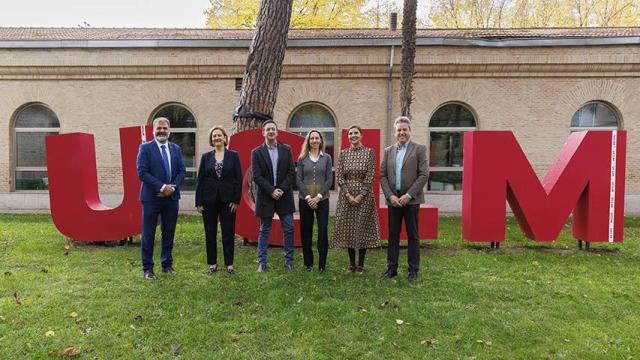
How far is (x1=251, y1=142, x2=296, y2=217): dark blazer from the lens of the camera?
18.7 feet

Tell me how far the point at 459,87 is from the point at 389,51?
237cm

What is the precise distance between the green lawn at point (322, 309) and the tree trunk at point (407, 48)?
16.8 feet

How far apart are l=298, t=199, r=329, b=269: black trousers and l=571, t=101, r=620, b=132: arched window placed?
10.6m

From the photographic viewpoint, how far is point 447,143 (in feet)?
43.2

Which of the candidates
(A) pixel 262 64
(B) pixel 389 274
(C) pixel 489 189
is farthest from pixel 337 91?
(B) pixel 389 274

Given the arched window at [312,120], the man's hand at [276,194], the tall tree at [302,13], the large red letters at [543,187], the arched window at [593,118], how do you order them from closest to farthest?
the man's hand at [276,194]
the large red letters at [543,187]
the arched window at [593,118]
the arched window at [312,120]
the tall tree at [302,13]

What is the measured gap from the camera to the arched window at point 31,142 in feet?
43.8

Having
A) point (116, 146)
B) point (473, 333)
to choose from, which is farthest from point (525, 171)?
point (116, 146)

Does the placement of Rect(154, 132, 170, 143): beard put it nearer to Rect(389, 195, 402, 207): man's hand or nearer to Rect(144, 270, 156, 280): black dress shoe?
Rect(144, 270, 156, 280): black dress shoe

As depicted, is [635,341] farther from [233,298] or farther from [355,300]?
[233,298]

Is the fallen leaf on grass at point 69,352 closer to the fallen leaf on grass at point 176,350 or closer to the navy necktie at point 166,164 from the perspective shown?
the fallen leaf on grass at point 176,350

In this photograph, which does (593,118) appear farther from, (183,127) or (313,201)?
(183,127)

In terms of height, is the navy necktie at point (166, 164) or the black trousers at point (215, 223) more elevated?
the navy necktie at point (166, 164)

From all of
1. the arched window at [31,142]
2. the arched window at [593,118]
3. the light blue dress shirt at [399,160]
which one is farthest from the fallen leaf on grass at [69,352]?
the arched window at [593,118]
